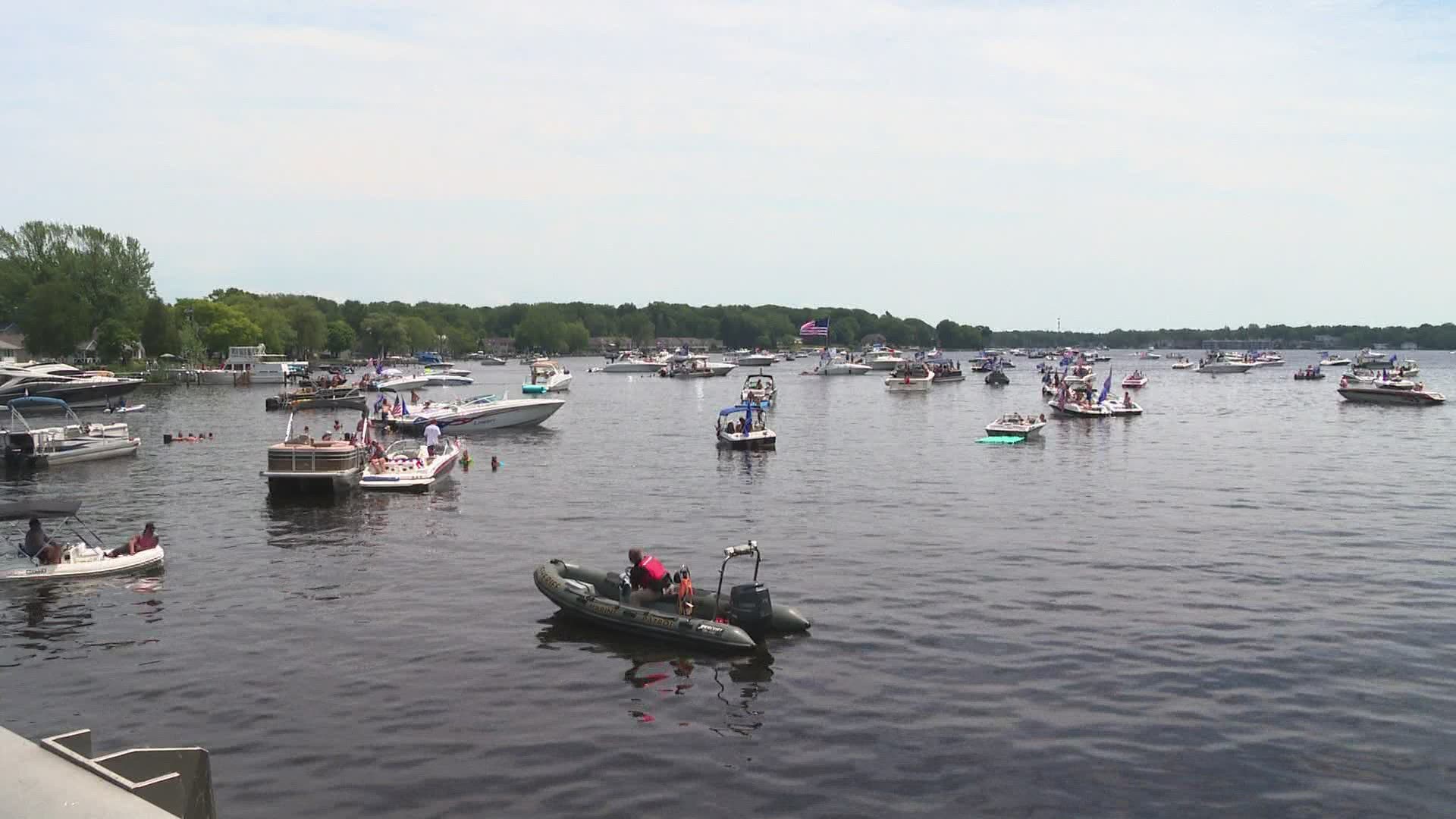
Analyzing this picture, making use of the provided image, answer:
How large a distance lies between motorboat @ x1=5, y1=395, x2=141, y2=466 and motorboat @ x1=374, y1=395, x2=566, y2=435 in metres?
16.7

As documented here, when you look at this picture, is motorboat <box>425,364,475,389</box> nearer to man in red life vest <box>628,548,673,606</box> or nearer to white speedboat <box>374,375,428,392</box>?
white speedboat <box>374,375,428,392</box>

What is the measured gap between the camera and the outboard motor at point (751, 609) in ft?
80.7

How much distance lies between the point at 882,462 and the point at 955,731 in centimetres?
4105

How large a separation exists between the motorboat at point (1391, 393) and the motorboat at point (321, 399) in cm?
9620

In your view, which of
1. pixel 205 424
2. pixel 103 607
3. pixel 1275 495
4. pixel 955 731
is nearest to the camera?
pixel 955 731

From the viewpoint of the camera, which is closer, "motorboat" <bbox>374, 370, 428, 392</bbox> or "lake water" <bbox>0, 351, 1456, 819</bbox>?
"lake water" <bbox>0, 351, 1456, 819</bbox>

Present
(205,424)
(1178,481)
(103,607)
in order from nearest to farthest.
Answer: (103,607)
(1178,481)
(205,424)

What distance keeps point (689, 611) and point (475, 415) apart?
53926 millimetres

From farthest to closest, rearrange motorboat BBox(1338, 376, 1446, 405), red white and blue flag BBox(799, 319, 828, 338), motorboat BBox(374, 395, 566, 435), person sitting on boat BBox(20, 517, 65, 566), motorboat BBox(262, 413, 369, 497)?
1. red white and blue flag BBox(799, 319, 828, 338)
2. motorboat BBox(1338, 376, 1446, 405)
3. motorboat BBox(374, 395, 566, 435)
4. motorboat BBox(262, 413, 369, 497)
5. person sitting on boat BBox(20, 517, 65, 566)

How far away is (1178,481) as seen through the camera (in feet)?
172

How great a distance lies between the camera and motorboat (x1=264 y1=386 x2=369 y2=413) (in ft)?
328

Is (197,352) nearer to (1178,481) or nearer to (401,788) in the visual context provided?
(1178,481)

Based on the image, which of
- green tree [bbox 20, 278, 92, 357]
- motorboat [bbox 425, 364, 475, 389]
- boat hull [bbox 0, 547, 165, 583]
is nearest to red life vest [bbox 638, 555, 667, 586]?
boat hull [bbox 0, 547, 165, 583]

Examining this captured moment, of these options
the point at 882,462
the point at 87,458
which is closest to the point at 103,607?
the point at 87,458
